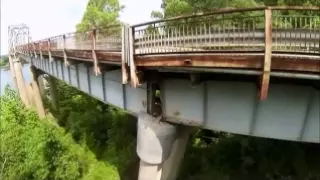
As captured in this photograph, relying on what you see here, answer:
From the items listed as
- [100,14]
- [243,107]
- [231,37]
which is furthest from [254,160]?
[100,14]

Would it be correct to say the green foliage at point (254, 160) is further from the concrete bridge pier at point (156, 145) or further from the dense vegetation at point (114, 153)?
the concrete bridge pier at point (156, 145)

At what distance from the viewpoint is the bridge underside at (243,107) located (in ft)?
26.9

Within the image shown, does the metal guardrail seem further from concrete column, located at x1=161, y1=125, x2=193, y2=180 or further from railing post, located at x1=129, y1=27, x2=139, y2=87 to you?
concrete column, located at x1=161, y1=125, x2=193, y2=180

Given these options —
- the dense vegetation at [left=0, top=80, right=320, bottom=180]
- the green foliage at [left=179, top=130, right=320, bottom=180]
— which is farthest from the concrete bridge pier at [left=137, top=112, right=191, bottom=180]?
the dense vegetation at [left=0, top=80, right=320, bottom=180]

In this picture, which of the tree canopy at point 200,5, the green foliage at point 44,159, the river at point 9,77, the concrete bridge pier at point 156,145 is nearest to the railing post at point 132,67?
the concrete bridge pier at point 156,145

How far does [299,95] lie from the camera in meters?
8.12

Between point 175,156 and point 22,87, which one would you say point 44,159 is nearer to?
point 175,156

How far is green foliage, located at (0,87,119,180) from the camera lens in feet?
62.1

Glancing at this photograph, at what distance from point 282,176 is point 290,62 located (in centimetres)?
1031

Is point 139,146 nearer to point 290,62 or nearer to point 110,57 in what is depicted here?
point 110,57

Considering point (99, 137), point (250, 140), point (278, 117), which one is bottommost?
point (99, 137)

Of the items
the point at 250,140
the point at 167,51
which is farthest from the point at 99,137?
the point at 167,51

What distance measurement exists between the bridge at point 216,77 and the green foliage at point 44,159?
764 centimetres

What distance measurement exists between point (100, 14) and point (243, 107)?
4839cm
